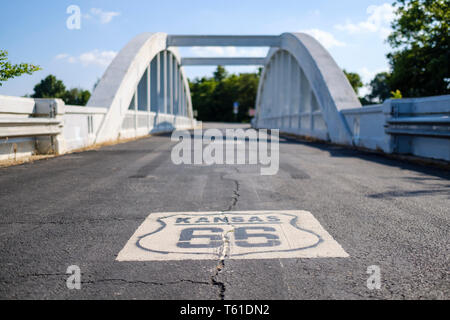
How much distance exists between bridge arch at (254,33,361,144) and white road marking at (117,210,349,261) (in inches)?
452

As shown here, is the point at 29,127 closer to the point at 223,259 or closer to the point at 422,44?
the point at 223,259

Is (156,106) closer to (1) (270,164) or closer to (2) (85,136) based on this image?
(2) (85,136)

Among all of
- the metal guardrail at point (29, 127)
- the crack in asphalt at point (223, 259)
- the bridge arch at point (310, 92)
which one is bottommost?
the crack in asphalt at point (223, 259)

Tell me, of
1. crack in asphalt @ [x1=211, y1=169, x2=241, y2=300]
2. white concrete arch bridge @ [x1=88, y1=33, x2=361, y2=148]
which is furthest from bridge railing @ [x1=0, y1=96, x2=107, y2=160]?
crack in asphalt @ [x1=211, y1=169, x2=241, y2=300]

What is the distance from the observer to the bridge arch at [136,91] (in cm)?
1622

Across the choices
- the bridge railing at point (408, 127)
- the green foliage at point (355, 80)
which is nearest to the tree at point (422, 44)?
the bridge railing at point (408, 127)

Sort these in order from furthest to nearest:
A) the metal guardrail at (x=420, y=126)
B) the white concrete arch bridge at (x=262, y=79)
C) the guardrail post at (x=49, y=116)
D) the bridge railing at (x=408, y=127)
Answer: the white concrete arch bridge at (x=262, y=79) → the guardrail post at (x=49, y=116) → the bridge railing at (x=408, y=127) → the metal guardrail at (x=420, y=126)

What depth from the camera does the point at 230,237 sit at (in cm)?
321

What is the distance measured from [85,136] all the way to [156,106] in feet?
53.2

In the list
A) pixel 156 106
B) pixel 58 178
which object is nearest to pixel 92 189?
pixel 58 178

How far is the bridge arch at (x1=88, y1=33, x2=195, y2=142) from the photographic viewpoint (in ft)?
53.2

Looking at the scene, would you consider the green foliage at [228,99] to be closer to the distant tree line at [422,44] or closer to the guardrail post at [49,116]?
the distant tree line at [422,44]

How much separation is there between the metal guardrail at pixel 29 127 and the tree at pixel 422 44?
24297 millimetres

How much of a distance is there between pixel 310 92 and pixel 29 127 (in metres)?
17.8
